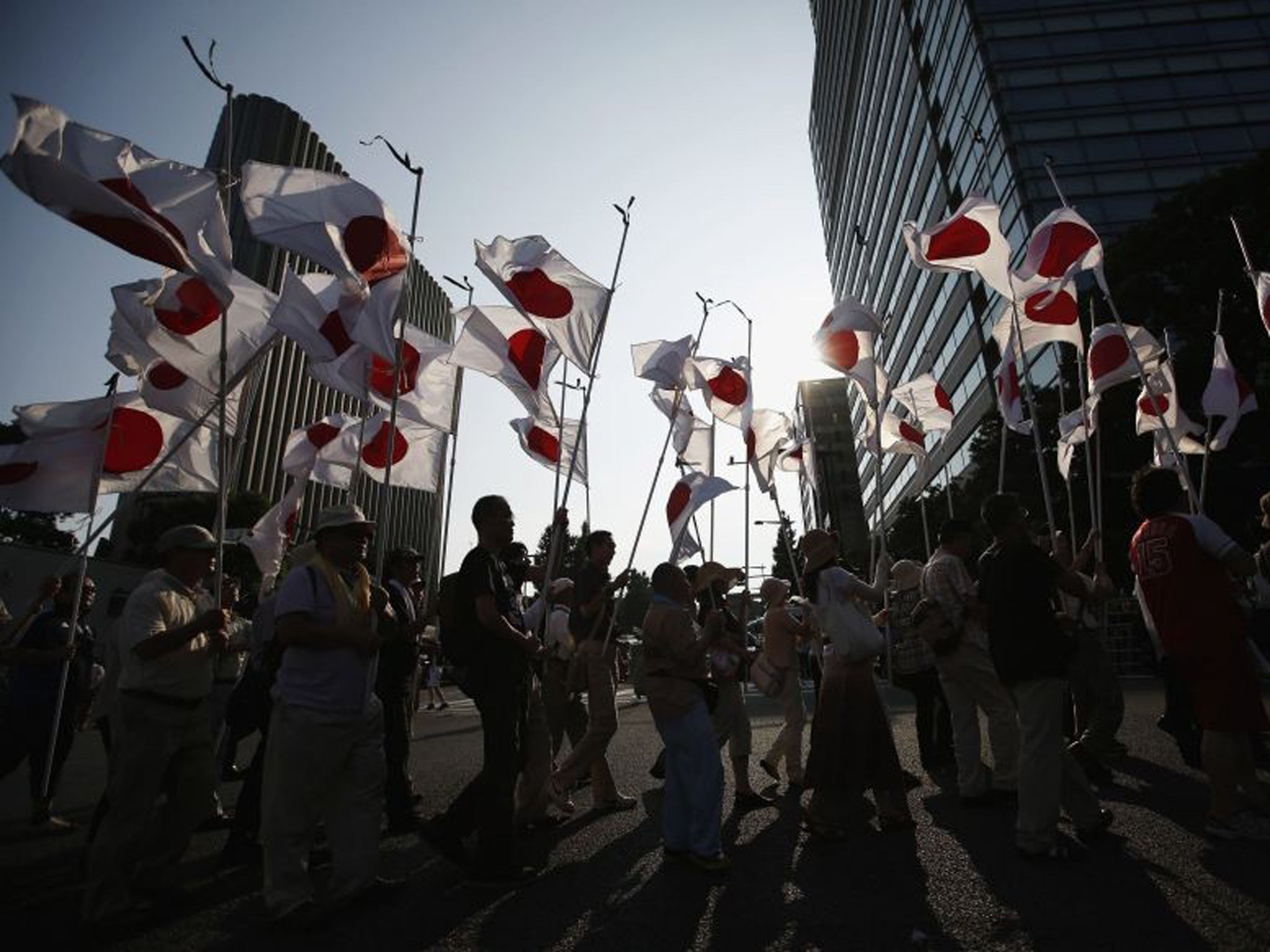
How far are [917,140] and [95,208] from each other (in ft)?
145

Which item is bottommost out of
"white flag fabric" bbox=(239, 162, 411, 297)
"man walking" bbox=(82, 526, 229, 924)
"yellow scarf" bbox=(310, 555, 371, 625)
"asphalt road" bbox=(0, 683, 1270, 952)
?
"asphalt road" bbox=(0, 683, 1270, 952)

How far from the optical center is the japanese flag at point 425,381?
23.4ft

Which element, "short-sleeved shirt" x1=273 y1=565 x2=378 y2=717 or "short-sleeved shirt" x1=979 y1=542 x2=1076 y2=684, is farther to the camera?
"short-sleeved shirt" x1=979 y1=542 x2=1076 y2=684

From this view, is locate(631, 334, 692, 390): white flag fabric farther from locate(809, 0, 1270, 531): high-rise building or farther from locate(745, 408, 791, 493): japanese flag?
locate(809, 0, 1270, 531): high-rise building

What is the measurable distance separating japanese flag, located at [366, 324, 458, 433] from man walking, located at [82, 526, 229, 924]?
11.5 ft

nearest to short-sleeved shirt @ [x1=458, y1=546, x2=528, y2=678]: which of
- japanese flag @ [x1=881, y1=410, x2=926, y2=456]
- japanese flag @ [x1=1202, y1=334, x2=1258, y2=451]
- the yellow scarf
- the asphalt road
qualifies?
the yellow scarf

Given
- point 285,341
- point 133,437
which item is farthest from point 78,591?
point 285,341

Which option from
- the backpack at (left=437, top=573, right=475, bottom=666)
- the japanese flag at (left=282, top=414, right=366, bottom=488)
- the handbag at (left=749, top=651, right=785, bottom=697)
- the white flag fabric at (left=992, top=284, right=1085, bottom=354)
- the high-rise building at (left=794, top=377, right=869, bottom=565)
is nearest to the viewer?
the backpack at (left=437, top=573, right=475, bottom=666)

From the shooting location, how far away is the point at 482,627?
154 inches

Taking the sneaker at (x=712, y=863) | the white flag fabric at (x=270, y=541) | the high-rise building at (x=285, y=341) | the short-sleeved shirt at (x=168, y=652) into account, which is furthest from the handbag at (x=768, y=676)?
the high-rise building at (x=285, y=341)

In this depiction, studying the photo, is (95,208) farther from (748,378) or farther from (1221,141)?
(1221,141)

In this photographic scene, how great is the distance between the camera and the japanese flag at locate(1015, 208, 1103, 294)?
643cm

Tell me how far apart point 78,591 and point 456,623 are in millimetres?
3349

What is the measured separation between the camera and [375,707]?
3584 mm
